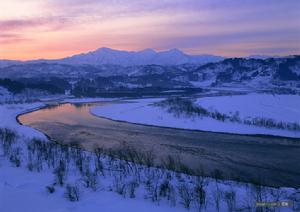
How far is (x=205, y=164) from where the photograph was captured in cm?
1812

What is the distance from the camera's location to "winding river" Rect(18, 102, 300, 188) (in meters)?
16.6

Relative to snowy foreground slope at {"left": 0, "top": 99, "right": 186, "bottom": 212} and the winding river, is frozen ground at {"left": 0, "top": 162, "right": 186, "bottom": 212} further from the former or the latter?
the winding river

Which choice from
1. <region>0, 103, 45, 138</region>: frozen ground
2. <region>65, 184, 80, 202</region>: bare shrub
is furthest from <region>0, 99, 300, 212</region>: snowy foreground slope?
Answer: <region>0, 103, 45, 138</region>: frozen ground

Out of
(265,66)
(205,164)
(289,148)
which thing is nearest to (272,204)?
(205,164)

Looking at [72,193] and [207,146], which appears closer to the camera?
[72,193]

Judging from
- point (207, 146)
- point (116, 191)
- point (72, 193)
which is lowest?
point (207, 146)

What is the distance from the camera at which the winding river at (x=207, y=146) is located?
16.6 metres

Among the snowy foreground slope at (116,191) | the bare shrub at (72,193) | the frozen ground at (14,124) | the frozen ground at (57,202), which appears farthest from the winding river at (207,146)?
the bare shrub at (72,193)

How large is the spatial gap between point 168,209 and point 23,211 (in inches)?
141

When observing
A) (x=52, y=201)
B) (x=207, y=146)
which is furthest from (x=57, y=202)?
(x=207, y=146)

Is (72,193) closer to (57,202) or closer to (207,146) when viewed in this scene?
(57,202)

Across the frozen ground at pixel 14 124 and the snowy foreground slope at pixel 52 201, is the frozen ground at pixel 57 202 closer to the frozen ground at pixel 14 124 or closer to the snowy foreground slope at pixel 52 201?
the snowy foreground slope at pixel 52 201

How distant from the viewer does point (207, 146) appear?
23.2m

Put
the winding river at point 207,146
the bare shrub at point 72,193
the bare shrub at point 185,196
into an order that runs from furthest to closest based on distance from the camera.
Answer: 1. the winding river at point 207,146
2. the bare shrub at point 72,193
3. the bare shrub at point 185,196
